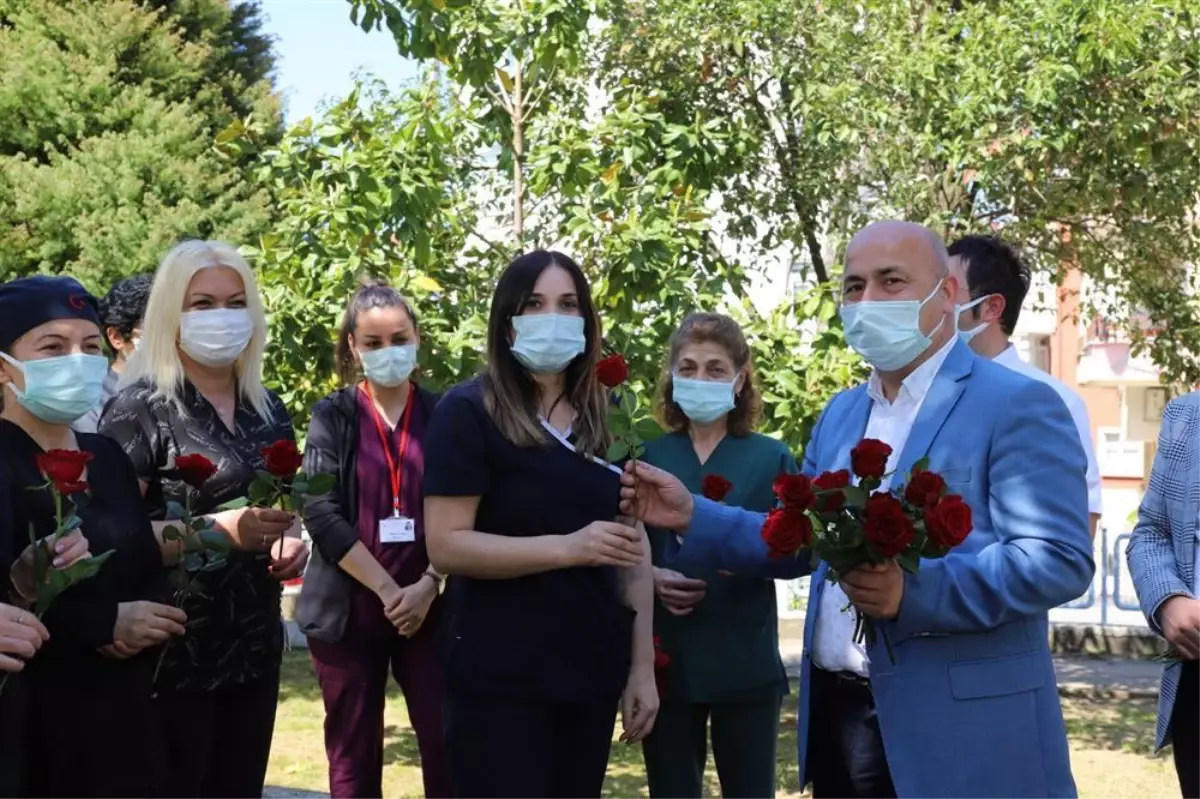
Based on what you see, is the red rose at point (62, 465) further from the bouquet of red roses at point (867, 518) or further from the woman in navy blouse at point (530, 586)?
the bouquet of red roses at point (867, 518)

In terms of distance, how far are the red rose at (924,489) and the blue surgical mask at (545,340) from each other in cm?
143

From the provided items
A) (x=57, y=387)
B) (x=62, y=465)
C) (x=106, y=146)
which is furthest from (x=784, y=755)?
(x=106, y=146)

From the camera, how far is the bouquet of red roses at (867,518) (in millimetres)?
2895

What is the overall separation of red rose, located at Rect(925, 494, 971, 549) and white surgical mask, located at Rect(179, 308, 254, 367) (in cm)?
264

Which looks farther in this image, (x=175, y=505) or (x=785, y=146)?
(x=785, y=146)

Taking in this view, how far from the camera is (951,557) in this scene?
3178 mm

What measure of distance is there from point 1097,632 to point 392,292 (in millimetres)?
9065

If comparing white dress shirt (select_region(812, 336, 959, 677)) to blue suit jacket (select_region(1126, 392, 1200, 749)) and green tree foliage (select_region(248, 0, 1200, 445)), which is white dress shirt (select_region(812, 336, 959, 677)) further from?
green tree foliage (select_region(248, 0, 1200, 445))

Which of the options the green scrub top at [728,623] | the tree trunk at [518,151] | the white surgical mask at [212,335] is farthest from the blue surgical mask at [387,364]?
the tree trunk at [518,151]

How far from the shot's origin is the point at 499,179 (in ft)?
35.4

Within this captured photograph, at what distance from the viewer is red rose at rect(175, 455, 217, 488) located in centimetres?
404

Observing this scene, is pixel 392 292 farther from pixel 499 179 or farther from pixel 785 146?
pixel 785 146

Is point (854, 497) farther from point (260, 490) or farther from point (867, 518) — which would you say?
point (260, 490)

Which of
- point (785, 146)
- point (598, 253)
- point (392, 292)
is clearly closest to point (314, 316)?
point (598, 253)
